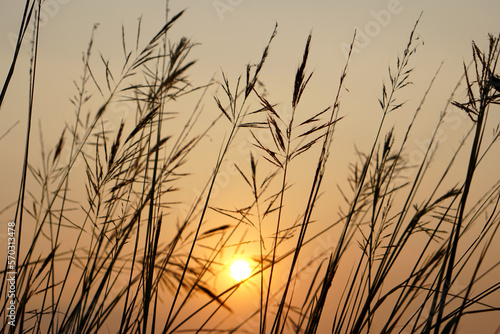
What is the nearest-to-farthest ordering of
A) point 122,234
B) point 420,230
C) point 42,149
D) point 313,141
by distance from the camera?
point 313,141, point 122,234, point 420,230, point 42,149

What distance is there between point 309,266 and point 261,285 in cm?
23

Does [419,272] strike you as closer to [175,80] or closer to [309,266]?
[309,266]

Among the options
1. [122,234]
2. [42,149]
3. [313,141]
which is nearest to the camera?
[313,141]

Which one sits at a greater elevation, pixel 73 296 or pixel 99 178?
pixel 99 178

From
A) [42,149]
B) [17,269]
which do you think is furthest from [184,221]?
[42,149]

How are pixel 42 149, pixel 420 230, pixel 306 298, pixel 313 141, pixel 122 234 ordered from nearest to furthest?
pixel 313 141 → pixel 122 234 → pixel 306 298 → pixel 420 230 → pixel 42 149

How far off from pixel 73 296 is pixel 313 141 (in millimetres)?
823

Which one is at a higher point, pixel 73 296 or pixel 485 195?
pixel 485 195

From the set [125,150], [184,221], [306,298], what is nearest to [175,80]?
[125,150]

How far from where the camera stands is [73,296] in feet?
5.16

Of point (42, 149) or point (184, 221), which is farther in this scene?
point (42, 149)

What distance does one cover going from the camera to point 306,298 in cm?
162

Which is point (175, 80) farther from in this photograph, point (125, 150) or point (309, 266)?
point (309, 266)

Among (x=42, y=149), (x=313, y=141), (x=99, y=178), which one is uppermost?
(x=42, y=149)
